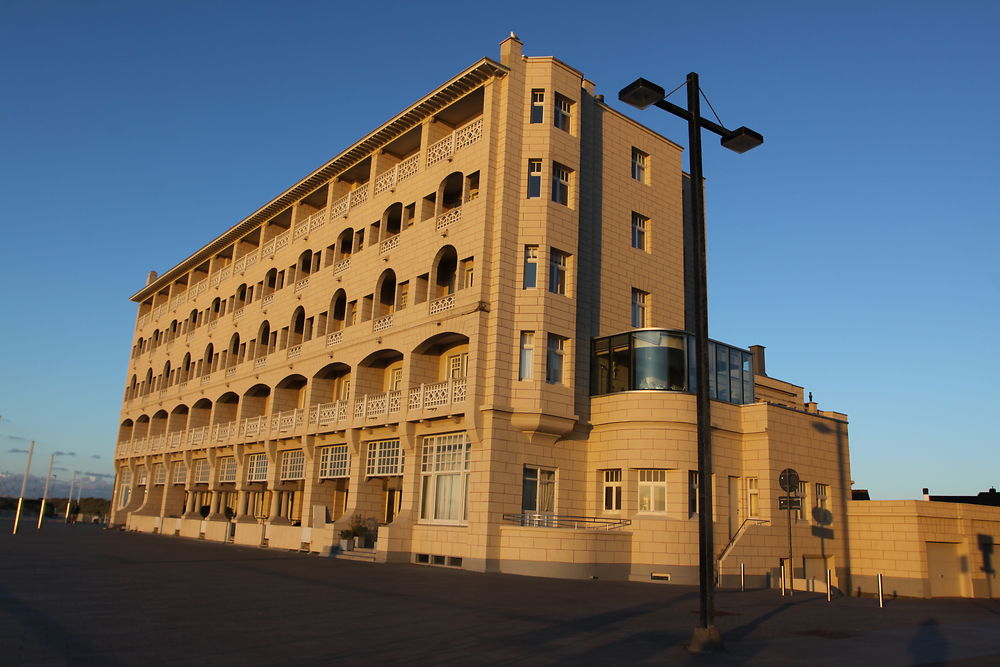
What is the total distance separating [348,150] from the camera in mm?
37938

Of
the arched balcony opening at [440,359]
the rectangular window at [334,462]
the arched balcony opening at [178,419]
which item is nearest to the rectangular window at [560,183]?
the arched balcony opening at [440,359]

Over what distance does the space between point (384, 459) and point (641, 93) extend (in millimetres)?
23644

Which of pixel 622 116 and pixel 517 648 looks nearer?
pixel 517 648

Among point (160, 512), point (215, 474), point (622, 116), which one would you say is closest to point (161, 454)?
point (160, 512)

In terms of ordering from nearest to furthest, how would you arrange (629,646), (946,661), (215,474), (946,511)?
(946,661) < (629,646) < (946,511) < (215,474)

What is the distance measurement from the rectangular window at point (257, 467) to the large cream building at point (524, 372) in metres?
2.49

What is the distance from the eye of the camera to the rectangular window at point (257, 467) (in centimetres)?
4238

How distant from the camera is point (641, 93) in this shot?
1178 cm

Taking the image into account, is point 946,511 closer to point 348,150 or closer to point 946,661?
point 946,661

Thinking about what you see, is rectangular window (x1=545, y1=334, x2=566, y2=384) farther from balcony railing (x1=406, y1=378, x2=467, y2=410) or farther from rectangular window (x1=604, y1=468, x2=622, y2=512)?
rectangular window (x1=604, y1=468, x2=622, y2=512)

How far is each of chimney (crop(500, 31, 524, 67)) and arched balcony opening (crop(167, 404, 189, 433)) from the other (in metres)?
37.3

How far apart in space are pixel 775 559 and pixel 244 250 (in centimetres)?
3973

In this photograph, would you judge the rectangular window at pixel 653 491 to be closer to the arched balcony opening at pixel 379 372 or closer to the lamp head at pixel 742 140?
the arched balcony opening at pixel 379 372

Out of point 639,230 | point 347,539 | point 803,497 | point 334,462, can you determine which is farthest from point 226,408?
point 803,497
